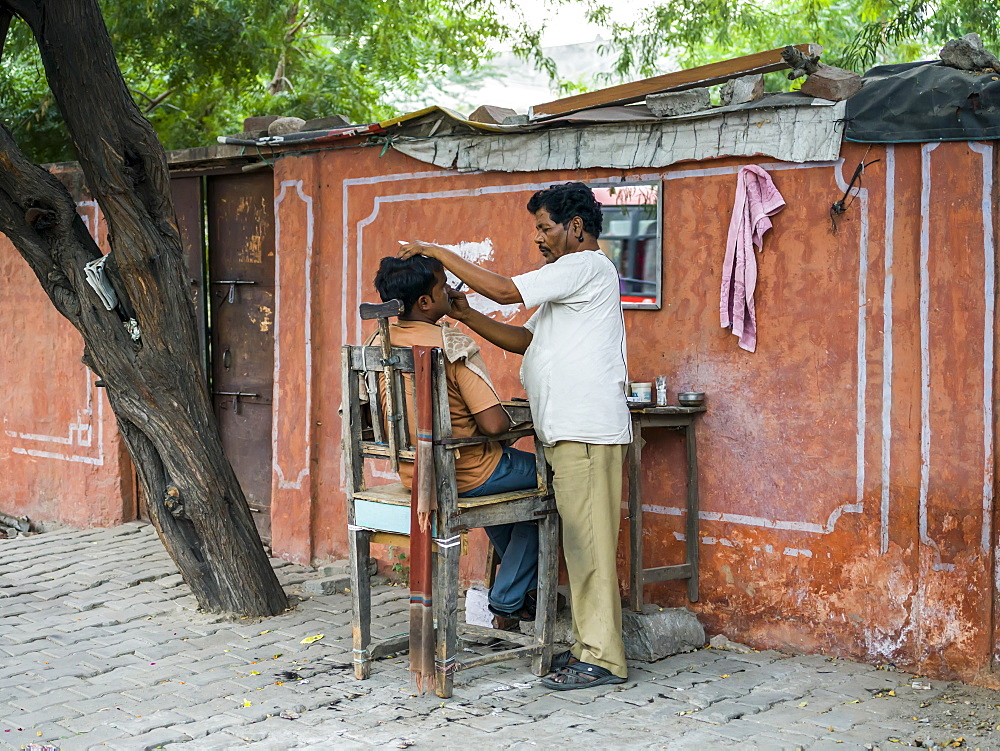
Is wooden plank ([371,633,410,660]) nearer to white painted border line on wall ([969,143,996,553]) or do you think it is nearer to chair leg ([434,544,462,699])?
chair leg ([434,544,462,699])

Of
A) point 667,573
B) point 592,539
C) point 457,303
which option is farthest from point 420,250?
point 667,573

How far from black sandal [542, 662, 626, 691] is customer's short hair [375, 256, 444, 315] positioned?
1630 mm

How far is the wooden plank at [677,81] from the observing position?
4.54m

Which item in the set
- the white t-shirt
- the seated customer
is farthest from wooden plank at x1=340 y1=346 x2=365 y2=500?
the white t-shirt

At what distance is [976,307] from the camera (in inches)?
166

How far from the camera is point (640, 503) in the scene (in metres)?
4.75

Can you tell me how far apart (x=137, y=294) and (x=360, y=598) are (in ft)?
6.30

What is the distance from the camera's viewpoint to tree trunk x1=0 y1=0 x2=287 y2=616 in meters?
4.87

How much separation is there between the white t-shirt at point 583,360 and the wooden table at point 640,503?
0.42 m

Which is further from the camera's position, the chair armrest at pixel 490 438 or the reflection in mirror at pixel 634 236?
the reflection in mirror at pixel 634 236

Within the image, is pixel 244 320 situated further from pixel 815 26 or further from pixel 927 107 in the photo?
pixel 815 26

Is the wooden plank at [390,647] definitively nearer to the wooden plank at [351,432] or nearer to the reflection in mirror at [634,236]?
the wooden plank at [351,432]


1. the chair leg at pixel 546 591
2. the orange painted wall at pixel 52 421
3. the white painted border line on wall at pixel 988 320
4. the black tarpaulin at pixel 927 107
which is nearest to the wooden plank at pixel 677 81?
the black tarpaulin at pixel 927 107

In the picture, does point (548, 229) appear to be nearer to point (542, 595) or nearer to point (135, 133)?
point (542, 595)
